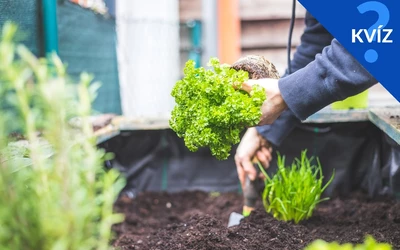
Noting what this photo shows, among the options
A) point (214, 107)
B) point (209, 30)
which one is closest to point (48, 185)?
point (214, 107)

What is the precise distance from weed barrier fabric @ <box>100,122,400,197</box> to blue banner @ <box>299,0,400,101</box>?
53.3 inches

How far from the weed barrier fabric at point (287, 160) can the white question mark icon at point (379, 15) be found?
4.52 ft

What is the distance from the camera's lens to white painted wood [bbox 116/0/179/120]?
4984 millimetres

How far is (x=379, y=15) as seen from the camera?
1.82 m

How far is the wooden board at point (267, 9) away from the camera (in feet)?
19.9

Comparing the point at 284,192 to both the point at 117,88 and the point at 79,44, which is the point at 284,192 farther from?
the point at 117,88

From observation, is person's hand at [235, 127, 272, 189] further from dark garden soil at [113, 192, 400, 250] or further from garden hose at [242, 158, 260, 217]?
dark garden soil at [113, 192, 400, 250]

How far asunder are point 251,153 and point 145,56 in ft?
8.17

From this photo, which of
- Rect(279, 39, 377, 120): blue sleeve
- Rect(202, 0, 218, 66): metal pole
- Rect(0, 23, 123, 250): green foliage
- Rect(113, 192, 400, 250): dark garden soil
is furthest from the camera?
Rect(202, 0, 218, 66): metal pole

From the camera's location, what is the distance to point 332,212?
9.85ft

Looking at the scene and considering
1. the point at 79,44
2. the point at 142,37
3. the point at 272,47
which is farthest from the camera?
the point at 272,47

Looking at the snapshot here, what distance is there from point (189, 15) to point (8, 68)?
5625mm

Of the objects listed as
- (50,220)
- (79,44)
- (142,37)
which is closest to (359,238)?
(50,220)

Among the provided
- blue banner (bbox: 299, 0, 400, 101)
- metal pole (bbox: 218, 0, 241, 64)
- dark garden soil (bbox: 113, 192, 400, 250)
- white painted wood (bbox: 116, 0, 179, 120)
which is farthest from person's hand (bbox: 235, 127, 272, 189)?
metal pole (bbox: 218, 0, 241, 64)
